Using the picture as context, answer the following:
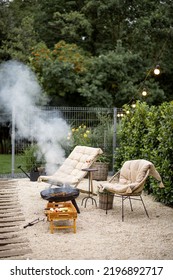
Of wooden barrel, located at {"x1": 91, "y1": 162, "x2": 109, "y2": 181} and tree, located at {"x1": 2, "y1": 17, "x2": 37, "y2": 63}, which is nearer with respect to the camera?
wooden barrel, located at {"x1": 91, "y1": 162, "x2": 109, "y2": 181}

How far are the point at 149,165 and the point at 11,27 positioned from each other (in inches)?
457

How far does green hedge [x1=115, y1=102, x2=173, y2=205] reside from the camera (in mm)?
7250

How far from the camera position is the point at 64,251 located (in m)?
4.90

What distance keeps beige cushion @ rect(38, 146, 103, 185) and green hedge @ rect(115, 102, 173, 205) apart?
111cm

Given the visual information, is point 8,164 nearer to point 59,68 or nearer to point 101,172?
point 101,172

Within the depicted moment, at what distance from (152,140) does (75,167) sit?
67.5 inches

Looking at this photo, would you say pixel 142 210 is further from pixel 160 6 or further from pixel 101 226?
pixel 160 6

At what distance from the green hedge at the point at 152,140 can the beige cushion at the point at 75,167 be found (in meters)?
1.11

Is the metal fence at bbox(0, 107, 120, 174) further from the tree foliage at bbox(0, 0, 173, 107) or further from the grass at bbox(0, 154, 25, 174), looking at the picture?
the tree foliage at bbox(0, 0, 173, 107)

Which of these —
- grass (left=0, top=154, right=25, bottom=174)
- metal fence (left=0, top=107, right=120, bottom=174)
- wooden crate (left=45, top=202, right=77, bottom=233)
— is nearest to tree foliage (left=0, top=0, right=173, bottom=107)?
grass (left=0, top=154, right=25, bottom=174)

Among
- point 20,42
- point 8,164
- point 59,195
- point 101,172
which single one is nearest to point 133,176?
point 59,195

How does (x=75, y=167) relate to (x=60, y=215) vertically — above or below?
above

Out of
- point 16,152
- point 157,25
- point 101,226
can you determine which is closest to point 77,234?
point 101,226

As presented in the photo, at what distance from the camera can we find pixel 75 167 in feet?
26.9
